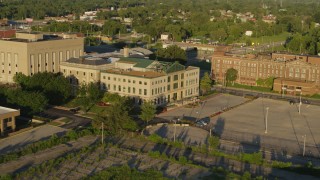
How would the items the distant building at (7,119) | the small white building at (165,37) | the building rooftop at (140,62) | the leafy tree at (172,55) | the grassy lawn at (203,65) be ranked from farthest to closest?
the small white building at (165,37) → the grassy lawn at (203,65) → the leafy tree at (172,55) → the building rooftop at (140,62) → the distant building at (7,119)

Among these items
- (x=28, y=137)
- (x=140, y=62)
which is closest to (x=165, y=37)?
(x=140, y=62)

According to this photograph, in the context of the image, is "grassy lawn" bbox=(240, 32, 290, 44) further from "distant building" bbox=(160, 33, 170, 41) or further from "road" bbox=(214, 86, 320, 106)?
"road" bbox=(214, 86, 320, 106)

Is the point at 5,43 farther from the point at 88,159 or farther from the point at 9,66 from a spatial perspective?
the point at 88,159

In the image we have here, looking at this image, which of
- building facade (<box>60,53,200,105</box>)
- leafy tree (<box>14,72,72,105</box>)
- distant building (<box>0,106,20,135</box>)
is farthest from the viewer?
building facade (<box>60,53,200,105</box>)

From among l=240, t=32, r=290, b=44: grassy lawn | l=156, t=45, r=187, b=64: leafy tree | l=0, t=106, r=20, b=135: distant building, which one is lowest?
l=0, t=106, r=20, b=135: distant building

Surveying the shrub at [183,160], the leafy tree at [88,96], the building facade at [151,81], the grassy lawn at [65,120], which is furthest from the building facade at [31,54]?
the shrub at [183,160]

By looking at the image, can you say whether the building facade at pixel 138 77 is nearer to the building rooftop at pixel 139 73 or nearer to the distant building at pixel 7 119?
the building rooftop at pixel 139 73

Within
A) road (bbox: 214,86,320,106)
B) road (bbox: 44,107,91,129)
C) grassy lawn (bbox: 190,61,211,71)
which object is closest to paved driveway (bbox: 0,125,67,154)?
road (bbox: 44,107,91,129)
